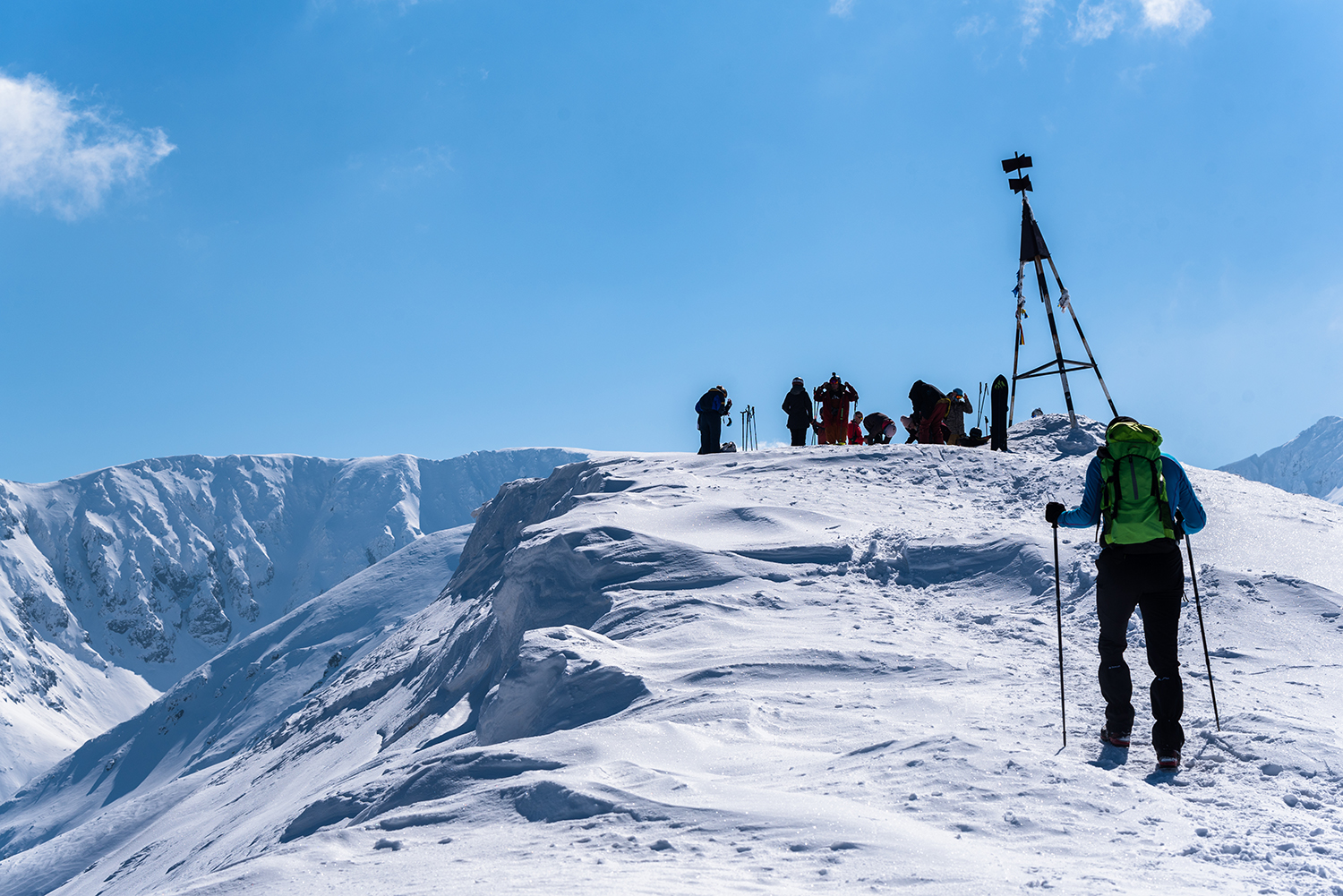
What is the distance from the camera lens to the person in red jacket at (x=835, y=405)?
19594 millimetres

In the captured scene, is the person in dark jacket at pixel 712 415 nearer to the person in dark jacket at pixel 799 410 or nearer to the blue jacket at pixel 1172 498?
the person in dark jacket at pixel 799 410

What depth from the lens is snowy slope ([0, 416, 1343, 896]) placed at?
3934 millimetres

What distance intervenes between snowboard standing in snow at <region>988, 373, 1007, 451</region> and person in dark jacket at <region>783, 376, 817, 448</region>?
12.9ft

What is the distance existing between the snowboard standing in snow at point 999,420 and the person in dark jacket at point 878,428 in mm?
2727

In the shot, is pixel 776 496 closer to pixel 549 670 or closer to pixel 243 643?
pixel 549 670

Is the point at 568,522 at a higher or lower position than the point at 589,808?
higher

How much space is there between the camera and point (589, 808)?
15.5ft

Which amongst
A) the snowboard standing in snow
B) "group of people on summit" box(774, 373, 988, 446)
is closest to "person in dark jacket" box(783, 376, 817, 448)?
"group of people on summit" box(774, 373, 988, 446)

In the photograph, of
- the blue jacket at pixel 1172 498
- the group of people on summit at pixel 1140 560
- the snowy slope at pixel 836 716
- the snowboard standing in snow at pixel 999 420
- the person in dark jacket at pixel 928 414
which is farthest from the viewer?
the person in dark jacket at pixel 928 414

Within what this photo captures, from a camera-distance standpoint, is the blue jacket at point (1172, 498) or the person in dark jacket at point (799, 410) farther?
the person in dark jacket at point (799, 410)

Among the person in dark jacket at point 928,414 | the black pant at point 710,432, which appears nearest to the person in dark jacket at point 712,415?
the black pant at point 710,432

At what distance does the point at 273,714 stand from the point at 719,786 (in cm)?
7307

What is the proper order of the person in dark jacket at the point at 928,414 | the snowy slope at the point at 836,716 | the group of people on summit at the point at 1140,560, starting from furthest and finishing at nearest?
the person in dark jacket at the point at 928,414, the group of people on summit at the point at 1140,560, the snowy slope at the point at 836,716

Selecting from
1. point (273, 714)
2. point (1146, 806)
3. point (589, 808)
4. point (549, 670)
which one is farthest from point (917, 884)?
point (273, 714)
